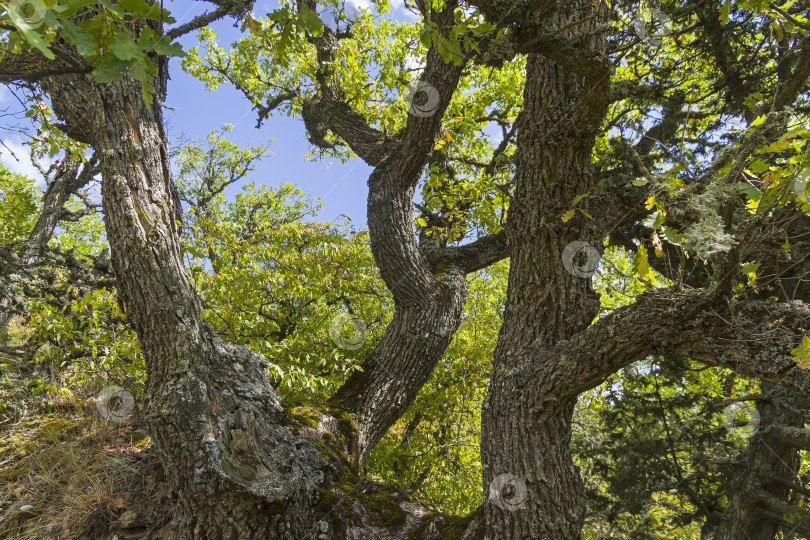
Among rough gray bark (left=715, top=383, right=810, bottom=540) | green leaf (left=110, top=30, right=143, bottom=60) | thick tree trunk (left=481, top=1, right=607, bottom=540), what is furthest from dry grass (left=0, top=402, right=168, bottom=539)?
rough gray bark (left=715, top=383, right=810, bottom=540)

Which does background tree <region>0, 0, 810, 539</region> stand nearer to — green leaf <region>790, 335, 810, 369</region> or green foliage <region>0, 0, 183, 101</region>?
green foliage <region>0, 0, 183, 101</region>


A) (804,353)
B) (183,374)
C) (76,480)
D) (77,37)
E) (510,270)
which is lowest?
(76,480)

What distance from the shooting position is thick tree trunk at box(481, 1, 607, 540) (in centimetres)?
308

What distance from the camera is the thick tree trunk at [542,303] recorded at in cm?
308

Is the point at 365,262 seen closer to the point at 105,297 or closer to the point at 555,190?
the point at 105,297

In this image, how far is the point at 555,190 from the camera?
3.54 metres

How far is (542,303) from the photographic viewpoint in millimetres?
3506

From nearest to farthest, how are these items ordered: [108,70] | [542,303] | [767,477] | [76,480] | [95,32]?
1. [108,70]
2. [95,32]
3. [542,303]
4. [76,480]
5. [767,477]


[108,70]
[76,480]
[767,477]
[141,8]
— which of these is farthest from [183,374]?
[767,477]

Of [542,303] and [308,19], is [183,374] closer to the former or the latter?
[308,19]

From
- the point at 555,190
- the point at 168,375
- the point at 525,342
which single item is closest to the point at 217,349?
the point at 168,375

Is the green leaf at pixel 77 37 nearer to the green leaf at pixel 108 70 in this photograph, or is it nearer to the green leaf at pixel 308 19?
the green leaf at pixel 108 70

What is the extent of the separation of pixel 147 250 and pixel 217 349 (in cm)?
88

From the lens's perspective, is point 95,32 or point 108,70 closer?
point 108,70
